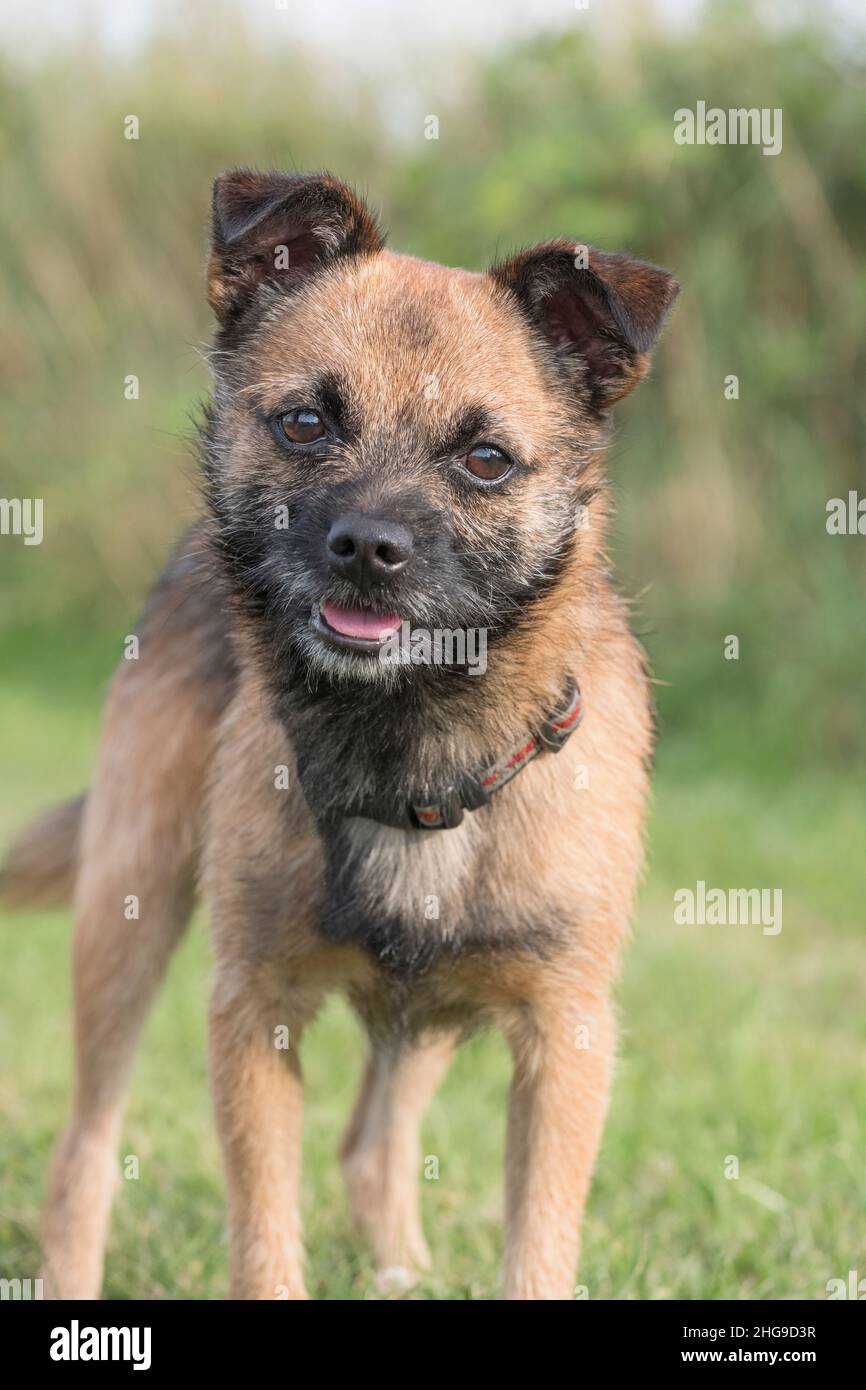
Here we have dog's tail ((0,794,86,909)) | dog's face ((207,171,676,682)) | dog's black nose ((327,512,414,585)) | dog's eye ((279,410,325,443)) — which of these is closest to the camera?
dog's black nose ((327,512,414,585))

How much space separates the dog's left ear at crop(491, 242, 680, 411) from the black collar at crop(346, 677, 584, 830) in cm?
71

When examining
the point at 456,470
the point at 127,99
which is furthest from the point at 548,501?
the point at 127,99

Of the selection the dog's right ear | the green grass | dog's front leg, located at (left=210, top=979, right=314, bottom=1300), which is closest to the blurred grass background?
the green grass

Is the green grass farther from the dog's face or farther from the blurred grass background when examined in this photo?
the dog's face

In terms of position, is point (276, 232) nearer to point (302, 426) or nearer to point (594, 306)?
point (302, 426)

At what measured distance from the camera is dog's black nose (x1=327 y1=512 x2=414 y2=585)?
2.89 m

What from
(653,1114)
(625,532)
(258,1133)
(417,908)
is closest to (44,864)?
(258,1133)

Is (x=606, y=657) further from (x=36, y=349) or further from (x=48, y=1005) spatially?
(x=36, y=349)

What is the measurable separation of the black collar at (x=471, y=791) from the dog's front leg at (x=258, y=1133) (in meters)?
0.44

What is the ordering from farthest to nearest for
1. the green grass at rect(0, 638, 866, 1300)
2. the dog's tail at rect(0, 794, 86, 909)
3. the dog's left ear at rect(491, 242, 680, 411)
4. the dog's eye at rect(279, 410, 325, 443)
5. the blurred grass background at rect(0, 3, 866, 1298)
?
the dog's tail at rect(0, 794, 86, 909) → the blurred grass background at rect(0, 3, 866, 1298) → the green grass at rect(0, 638, 866, 1300) → the dog's left ear at rect(491, 242, 680, 411) → the dog's eye at rect(279, 410, 325, 443)

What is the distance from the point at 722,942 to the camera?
6676mm

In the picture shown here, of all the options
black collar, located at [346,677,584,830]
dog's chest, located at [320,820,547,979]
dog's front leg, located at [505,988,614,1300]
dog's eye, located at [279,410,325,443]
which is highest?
dog's eye, located at [279,410,325,443]

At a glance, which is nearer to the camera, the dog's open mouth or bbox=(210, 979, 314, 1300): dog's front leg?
the dog's open mouth
